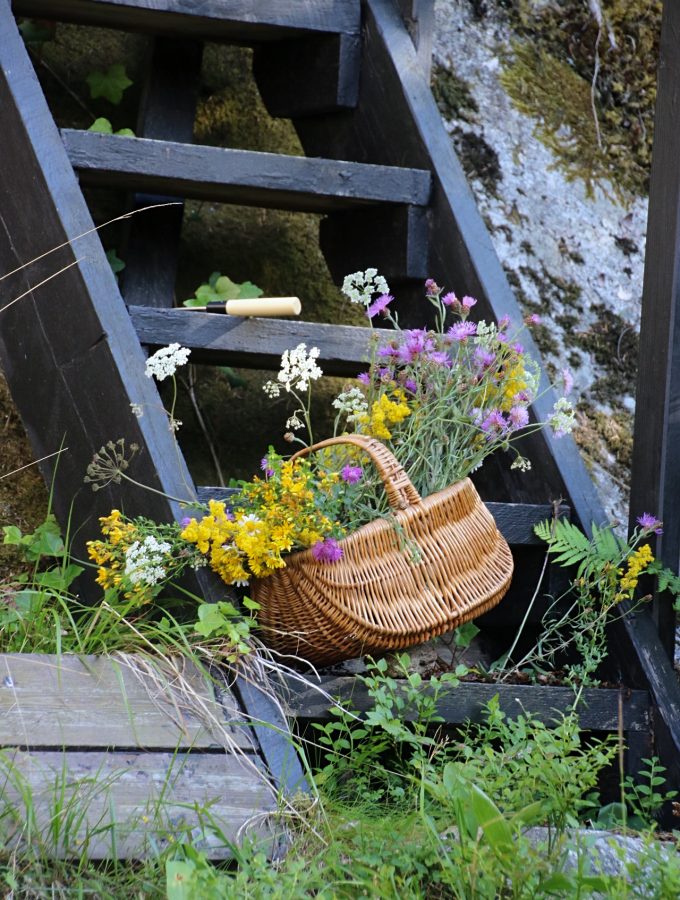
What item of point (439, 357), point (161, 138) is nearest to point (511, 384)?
point (439, 357)

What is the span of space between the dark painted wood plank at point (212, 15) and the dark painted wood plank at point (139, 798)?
1986 millimetres

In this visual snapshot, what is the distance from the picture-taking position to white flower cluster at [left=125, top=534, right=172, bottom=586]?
2139 millimetres

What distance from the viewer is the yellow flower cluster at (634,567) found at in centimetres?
252

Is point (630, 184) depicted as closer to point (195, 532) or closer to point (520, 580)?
point (520, 580)

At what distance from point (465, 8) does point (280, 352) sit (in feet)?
6.78

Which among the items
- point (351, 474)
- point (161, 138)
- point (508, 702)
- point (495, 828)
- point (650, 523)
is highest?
point (161, 138)

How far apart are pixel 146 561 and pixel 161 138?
1.70 metres

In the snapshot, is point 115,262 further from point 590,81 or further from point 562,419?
point 590,81

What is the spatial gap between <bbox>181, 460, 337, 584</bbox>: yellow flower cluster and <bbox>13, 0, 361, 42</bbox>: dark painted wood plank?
1.47 m

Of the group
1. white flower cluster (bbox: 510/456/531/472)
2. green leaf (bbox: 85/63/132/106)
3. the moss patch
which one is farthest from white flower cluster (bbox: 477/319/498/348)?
the moss patch

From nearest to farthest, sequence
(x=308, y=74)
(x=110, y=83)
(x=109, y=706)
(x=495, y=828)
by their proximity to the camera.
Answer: (x=495, y=828), (x=109, y=706), (x=308, y=74), (x=110, y=83)

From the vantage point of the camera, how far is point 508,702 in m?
2.40

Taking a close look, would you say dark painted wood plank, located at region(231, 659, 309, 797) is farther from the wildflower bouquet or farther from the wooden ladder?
the wildflower bouquet

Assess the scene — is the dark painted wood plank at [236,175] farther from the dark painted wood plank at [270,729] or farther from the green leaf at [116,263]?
the dark painted wood plank at [270,729]
